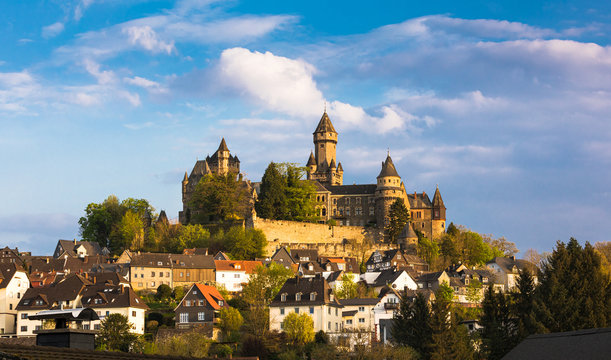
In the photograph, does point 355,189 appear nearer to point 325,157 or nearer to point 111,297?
point 325,157

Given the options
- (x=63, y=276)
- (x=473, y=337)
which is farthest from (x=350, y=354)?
(x=63, y=276)

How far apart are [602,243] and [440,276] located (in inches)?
1549

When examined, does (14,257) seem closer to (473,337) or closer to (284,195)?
(284,195)

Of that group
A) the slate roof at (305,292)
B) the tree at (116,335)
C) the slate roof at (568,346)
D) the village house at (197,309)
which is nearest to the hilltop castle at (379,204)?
the slate roof at (305,292)

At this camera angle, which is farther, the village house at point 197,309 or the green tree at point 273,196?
the green tree at point 273,196

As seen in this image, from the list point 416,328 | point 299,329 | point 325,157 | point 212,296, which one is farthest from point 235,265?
point 325,157

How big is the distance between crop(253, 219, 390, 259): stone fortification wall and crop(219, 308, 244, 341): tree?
35.8 meters

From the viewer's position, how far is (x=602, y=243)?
12462 cm

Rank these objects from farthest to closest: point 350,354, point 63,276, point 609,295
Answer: point 63,276, point 350,354, point 609,295

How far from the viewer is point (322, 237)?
391 ft

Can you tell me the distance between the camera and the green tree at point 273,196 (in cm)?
11756

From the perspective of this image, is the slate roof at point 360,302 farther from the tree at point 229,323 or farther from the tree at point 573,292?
the tree at point 573,292

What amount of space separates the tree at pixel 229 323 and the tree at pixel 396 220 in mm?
49216

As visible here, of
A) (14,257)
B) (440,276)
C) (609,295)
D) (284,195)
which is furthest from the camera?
(284,195)
